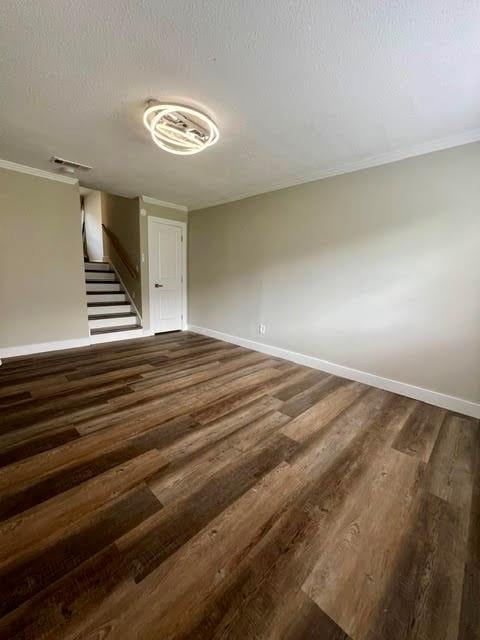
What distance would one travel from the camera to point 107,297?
506 cm

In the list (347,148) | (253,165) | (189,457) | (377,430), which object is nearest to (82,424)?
(189,457)

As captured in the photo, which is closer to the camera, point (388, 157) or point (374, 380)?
point (388, 157)

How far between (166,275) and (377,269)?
3.67m

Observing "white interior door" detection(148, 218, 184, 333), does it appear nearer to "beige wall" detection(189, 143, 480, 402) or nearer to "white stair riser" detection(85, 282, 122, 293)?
"white stair riser" detection(85, 282, 122, 293)

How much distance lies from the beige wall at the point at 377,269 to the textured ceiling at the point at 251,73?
397mm

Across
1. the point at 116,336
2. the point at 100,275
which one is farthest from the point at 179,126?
the point at 100,275

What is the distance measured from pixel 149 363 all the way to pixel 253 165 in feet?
9.21

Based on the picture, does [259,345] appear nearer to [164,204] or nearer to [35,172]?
[164,204]

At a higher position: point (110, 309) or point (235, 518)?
point (110, 309)

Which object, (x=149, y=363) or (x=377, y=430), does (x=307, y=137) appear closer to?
(x=377, y=430)

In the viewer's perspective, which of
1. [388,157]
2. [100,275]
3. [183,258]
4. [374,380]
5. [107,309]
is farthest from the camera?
[100,275]

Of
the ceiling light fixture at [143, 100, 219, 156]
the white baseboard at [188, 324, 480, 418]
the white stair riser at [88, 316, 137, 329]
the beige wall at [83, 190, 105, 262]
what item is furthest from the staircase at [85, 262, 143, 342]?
the ceiling light fixture at [143, 100, 219, 156]

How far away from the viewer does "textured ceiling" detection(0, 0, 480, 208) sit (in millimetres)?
1287

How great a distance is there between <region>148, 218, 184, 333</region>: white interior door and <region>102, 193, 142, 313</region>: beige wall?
253 mm
